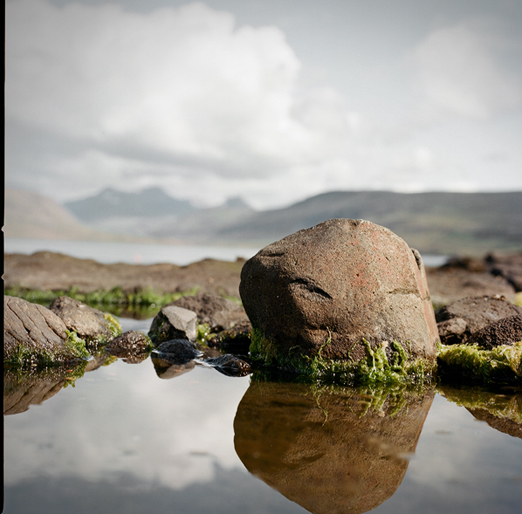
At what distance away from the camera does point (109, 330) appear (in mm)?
10180

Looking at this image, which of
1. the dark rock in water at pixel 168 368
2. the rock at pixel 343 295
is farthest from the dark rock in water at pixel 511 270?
the dark rock in water at pixel 168 368

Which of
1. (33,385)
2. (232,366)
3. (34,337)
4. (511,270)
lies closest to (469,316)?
(232,366)

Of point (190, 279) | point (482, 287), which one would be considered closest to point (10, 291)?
point (190, 279)

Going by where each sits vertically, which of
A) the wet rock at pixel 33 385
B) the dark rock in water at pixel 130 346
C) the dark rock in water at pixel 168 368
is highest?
the dark rock in water at pixel 130 346

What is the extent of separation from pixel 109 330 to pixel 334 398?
551 centimetres

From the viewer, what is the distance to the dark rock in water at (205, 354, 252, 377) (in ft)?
26.5

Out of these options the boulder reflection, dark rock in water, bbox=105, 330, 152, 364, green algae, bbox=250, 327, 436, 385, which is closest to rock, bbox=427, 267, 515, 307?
green algae, bbox=250, 327, 436, 385

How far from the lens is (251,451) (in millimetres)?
4852

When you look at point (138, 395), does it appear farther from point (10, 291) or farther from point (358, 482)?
point (10, 291)

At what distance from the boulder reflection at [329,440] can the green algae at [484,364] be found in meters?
1.15

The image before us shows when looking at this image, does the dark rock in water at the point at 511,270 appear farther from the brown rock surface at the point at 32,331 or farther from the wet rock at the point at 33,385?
the wet rock at the point at 33,385

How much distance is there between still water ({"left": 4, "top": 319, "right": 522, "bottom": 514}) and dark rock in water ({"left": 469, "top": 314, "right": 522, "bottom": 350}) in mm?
1706

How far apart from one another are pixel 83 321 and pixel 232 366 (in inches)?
134

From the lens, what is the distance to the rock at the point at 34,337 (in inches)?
315
